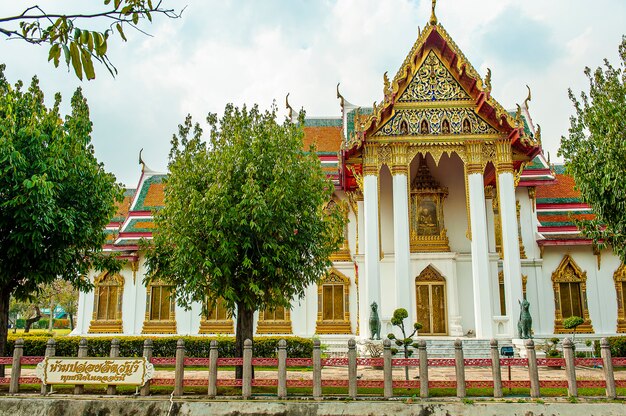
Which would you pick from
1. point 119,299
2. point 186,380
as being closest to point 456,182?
point 186,380

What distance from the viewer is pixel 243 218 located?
10070mm

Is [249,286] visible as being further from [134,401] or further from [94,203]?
[94,203]

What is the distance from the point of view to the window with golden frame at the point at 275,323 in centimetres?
1823

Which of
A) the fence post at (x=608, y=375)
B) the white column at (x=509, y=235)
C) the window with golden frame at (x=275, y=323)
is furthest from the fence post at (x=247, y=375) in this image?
the window with golden frame at (x=275, y=323)

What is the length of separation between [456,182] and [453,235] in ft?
6.11

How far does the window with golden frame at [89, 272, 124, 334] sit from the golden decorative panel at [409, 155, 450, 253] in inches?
412

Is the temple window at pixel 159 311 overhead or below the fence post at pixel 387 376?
overhead

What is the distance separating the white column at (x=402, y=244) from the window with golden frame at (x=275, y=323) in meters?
4.61

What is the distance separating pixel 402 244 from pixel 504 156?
4.03m

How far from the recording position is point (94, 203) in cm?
1126

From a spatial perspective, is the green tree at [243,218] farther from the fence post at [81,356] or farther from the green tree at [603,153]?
the green tree at [603,153]

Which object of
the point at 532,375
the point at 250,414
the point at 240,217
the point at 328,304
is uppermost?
the point at 240,217

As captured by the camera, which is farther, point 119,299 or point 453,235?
point 119,299

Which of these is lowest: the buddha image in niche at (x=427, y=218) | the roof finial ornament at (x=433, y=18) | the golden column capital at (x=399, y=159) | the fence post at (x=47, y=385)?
the fence post at (x=47, y=385)
